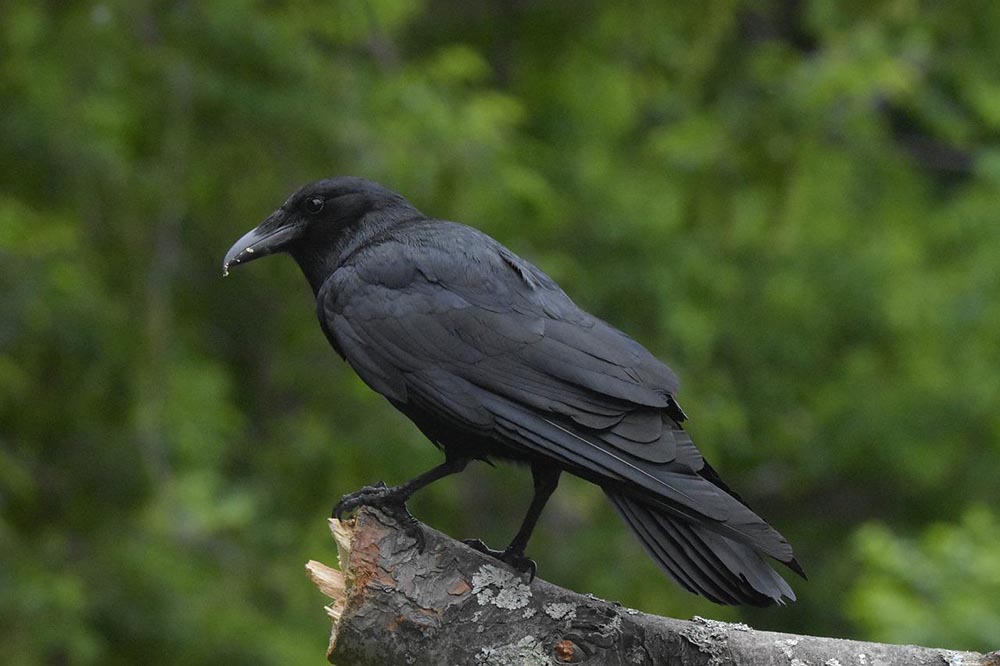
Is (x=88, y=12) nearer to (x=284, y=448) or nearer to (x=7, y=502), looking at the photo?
(x=7, y=502)

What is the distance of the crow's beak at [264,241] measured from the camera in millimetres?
4770

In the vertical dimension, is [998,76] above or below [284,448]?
above

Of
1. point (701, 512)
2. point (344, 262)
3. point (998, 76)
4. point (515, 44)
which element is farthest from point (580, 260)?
point (701, 512)

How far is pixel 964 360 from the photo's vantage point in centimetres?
1063

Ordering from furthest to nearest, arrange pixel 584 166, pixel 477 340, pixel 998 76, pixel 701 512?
pixel 998 76
pixel 584 166
pixel 477 340
pixel 701 512

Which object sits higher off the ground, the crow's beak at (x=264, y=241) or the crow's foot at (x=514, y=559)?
the crow's beak at (x=264, y=241)

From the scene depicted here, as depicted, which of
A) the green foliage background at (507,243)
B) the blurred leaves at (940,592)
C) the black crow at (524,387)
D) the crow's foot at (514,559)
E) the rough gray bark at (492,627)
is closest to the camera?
the rough gray bark at (492,627)

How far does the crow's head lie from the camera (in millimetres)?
4863

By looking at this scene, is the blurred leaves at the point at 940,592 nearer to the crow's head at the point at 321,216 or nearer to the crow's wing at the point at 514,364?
the crow's wing at the point at 514,364

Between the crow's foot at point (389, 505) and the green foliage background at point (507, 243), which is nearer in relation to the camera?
the crow's foot at point (389, 505)

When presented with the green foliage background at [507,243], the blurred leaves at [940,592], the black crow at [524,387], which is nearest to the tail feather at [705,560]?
the black crow at [524,387]

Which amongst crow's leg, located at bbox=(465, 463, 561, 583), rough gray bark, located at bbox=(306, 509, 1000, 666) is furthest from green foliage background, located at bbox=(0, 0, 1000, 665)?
rough gray bark, located at bbox=(306, 509, 1000, 666)

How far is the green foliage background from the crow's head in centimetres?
169

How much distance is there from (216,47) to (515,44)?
10.6 ft
